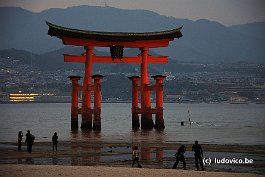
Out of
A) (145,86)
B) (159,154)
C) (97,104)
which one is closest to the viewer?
(159,154)

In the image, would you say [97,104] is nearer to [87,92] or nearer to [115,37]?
[87,92]

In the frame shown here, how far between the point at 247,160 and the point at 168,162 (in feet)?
12.5

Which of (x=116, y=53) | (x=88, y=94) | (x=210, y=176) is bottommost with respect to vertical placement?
(x=210, y=176)

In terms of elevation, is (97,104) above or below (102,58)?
below

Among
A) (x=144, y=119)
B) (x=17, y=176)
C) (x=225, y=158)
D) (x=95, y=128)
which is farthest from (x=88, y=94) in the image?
(x=17, y=176)

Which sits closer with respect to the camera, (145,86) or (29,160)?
(29,160)

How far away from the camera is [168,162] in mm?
25375

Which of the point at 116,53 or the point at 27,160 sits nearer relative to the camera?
the point at 27,160

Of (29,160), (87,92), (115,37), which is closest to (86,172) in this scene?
(29,160)

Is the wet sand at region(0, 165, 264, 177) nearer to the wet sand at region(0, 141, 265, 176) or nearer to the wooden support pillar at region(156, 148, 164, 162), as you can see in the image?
the wet sand at region(0, 141, 265, 176)

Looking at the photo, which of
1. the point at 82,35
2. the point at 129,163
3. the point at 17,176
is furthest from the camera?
the point at 82,35

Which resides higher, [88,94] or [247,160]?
[88,94]

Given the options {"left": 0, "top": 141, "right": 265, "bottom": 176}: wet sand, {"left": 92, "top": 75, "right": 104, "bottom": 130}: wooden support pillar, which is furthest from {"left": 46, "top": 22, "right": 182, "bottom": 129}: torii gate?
{"left": 0, "top": 141, "right": 265, "bottom": 176}: wet sand

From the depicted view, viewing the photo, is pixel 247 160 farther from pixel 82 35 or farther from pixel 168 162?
pixel 82 35
